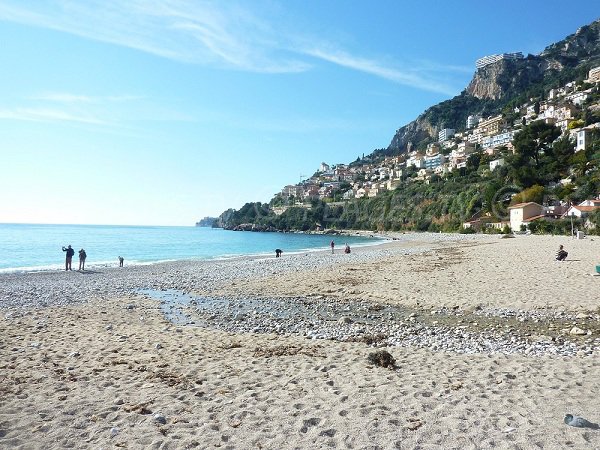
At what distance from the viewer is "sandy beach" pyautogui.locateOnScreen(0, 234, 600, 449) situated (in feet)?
16.0

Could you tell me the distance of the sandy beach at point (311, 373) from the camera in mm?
4887

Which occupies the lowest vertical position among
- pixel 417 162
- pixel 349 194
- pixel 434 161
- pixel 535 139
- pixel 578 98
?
pixel 349 194

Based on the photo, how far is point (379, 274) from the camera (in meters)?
21.5

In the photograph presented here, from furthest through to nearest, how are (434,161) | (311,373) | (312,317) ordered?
(434,161) → (312,317) → (311,373)

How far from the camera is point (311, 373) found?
6.93 metres

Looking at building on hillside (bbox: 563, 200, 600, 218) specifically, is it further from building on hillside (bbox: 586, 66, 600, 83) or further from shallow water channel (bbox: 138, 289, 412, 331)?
building on hillside (bbox: 586, 66, 600, 83)

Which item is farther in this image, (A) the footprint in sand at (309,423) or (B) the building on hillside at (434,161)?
(B) the building on hillside at (434,161)

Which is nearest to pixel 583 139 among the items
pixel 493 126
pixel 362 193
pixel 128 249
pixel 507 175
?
pixel 507 175

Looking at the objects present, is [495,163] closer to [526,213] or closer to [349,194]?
[526,213]

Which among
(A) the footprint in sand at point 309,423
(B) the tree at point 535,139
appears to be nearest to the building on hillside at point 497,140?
(B) the tree at point 535,139

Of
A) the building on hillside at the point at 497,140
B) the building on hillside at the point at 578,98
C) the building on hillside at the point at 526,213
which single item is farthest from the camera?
Answer: the building on hillside at the point at 497,140

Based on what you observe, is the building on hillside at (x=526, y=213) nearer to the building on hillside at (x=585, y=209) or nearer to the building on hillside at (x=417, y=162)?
the building on hillside at (x=585, y=209)

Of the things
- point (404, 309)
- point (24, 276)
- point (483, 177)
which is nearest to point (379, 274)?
point (404, 309)

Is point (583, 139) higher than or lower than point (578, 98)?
lower
